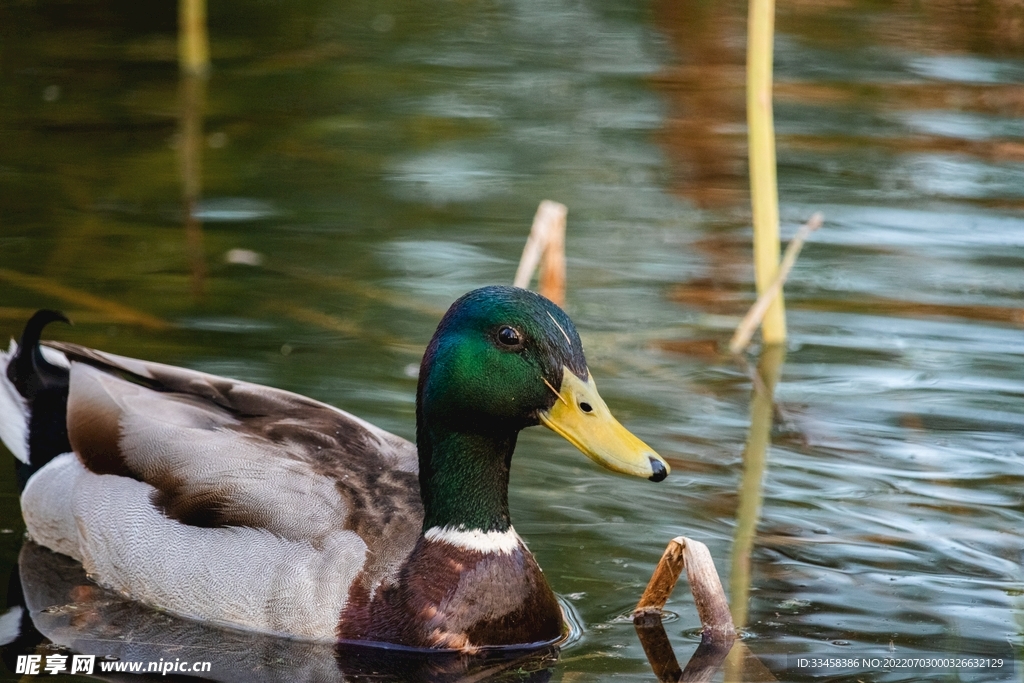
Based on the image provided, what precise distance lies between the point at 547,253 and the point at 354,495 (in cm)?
345

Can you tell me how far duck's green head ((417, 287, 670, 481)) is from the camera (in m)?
5.57

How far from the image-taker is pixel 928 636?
5797mm

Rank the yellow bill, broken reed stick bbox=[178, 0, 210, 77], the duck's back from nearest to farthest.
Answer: the yellow bill → the duck's back → broken reed stick bbox=[178, 0, 210, 77]

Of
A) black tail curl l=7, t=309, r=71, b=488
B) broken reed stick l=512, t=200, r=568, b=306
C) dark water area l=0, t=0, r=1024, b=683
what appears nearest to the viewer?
dark water area l=0, t=0, r=1024, b=683

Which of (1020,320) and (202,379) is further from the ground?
(202,379)

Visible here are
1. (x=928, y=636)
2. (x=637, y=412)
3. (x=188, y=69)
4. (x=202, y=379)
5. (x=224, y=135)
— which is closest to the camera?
(x=928, y=636)

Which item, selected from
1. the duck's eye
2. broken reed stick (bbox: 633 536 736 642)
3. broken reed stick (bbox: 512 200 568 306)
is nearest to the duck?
the duck's eye

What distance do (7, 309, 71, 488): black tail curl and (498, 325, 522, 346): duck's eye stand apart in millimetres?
2119

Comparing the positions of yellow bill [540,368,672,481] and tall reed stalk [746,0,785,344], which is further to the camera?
tall reed stalk [746,0,785,344]

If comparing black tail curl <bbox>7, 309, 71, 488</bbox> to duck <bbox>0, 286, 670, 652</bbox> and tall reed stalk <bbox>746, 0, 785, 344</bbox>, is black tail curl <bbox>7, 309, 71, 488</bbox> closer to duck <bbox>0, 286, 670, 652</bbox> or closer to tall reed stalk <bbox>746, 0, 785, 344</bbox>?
duck <bbox>0, 286, 670, 652</bbox>

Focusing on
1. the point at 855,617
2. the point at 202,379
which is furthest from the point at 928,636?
the point at 202,379

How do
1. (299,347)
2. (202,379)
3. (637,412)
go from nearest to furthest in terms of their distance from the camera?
(202,379) → (637,412) → (299,347)

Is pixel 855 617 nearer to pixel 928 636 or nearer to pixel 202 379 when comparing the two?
pixel 928 636

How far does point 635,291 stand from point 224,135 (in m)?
4.48
